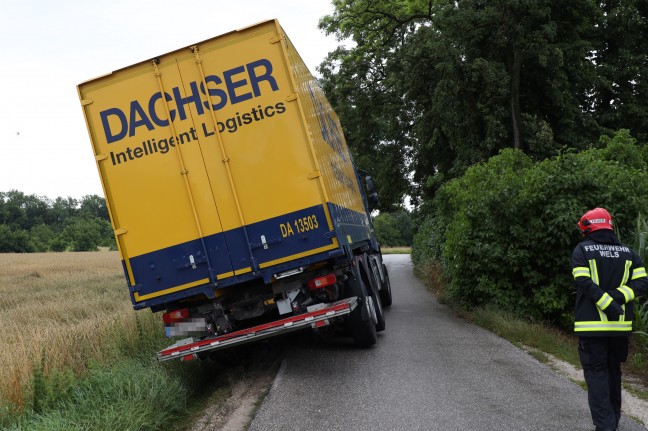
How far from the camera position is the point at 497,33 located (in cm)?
1634

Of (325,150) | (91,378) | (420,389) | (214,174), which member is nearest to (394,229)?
(325,150)

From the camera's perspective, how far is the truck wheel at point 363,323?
7.73m

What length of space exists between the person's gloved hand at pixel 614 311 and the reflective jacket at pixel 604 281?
→ 0.04 m

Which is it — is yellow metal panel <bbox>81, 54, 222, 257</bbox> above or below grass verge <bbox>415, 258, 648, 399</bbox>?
above

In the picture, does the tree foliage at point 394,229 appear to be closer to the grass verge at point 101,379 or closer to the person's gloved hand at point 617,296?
the grass verge at point 101,379

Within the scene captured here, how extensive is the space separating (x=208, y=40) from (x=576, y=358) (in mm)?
5763

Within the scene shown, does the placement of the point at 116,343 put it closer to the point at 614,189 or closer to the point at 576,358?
the point at 576,358

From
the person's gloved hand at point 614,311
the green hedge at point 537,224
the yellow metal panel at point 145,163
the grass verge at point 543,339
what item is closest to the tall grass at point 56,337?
the yellow metal panel at point 145,163

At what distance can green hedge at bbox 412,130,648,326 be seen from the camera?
9117 millimetres

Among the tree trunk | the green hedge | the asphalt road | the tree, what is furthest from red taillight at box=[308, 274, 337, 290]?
the tree

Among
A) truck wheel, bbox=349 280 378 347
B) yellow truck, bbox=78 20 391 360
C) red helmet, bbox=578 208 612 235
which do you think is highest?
yellow truck, bbox=78 20 391 360

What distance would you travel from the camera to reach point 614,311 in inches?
176

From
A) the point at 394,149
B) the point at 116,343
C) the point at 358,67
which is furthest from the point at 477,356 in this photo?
the point at 394,149

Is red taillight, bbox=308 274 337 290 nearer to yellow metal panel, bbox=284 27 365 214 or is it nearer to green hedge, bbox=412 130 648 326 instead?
yellow metal panel, bbox=284 27 365 214
